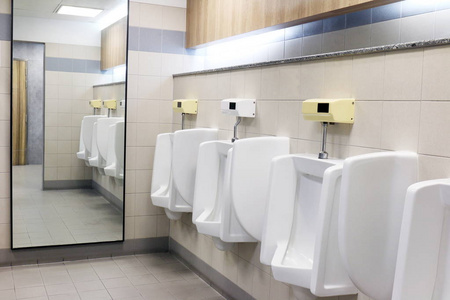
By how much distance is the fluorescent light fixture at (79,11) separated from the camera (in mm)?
4066

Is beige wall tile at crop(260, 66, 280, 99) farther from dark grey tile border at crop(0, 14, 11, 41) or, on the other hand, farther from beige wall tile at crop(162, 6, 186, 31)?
dark grey tile border at crop(0, 14, 11, 41)

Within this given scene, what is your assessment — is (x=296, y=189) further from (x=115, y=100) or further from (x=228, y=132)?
(x=115, y=100)

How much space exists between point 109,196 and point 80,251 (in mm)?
507

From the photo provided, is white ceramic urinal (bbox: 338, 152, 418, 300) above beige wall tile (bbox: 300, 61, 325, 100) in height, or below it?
below

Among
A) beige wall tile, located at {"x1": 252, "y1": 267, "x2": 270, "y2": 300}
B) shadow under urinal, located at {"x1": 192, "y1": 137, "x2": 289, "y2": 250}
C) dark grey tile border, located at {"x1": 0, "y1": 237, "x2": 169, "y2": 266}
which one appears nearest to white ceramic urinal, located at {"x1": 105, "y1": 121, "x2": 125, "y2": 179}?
dark grey tile border, located at {"x1": 0, "y1": 237, "x2": 169, "y2": 266}

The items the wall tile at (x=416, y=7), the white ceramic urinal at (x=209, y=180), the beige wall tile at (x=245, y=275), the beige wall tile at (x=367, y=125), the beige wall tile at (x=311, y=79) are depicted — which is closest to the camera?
the beige wall tile at (x=367, y=125)

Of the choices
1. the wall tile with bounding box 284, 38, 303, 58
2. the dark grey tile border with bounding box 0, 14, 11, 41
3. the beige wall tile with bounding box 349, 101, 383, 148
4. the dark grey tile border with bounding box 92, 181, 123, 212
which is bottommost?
the dark grey tile border with bounding box 92, 181, 123, 212

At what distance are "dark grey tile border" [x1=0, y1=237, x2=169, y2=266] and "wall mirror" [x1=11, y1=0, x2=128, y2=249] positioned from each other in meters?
0.06

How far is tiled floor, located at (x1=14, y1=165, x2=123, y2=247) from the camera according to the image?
4098 mm

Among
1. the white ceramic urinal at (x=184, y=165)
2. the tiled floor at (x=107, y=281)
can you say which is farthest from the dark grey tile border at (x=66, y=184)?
the white ceramic urinal at (x=184, y=165)

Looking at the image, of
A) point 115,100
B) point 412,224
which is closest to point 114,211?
point 115,100

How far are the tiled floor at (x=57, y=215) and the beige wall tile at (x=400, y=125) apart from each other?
2782 mm

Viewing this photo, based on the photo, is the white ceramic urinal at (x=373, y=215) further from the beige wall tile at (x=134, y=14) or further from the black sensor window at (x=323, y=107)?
the beige wall tile at (x=134, y=14)

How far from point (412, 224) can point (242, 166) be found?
4.38 feet
